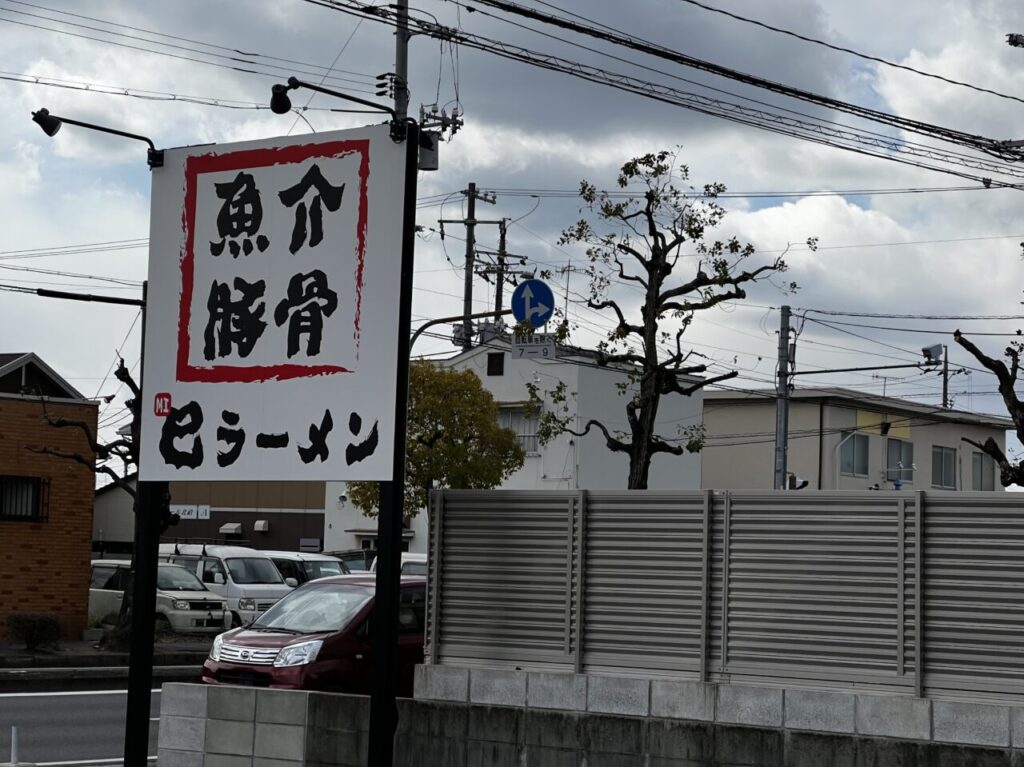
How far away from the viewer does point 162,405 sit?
1087 centimetres

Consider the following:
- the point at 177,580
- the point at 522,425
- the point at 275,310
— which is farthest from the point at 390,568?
the point at 522,425

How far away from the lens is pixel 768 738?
976cm

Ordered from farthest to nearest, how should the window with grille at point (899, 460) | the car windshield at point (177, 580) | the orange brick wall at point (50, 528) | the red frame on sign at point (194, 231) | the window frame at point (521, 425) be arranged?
1. the window with grille at point (899, 460)
2. the window frame at point (521, 425)
3. the car windshield at point (177, 580)
4. the orange brick wall at point (50, 528)
5. the red frame on sign at point (194, 231)

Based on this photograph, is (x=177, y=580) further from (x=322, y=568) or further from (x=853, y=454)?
(x=853, y=454)

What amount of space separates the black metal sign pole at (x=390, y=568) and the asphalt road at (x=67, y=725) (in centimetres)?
639

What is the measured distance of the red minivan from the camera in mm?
14180

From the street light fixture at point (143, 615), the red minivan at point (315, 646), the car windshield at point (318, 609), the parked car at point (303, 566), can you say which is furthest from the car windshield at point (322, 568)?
the street light fixture at point (143, 615)

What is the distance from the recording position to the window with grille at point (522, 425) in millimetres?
48469

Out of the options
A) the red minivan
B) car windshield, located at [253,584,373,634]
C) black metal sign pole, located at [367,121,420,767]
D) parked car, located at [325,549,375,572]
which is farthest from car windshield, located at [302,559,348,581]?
black metal sign pole, located at [367,121,420,767]

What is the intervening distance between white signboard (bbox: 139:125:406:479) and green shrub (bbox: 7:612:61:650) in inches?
631

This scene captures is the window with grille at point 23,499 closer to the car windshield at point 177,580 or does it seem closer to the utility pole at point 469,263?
the car windshield at point 177,580

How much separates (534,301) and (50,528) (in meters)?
12.9

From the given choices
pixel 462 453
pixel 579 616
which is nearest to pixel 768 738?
pixel 579 616

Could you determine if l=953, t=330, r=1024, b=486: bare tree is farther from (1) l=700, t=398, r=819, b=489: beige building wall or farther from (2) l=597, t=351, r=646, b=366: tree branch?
(1) l=700, t=398, r=819, b=489: beige building wall
